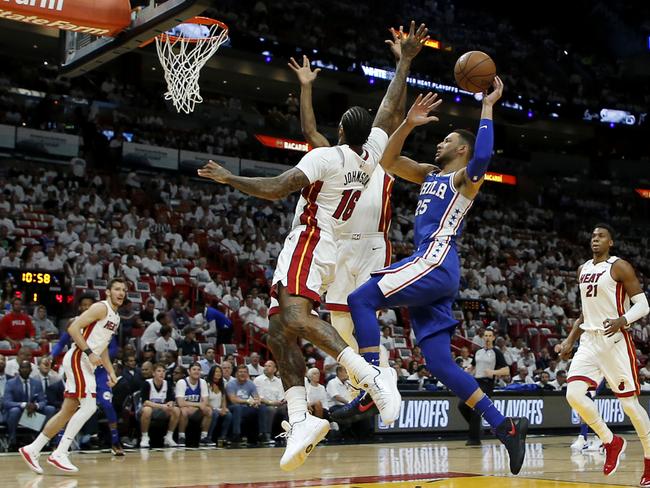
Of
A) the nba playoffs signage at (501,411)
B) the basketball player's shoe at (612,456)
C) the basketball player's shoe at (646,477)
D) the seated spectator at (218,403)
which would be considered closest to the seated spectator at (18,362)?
the seated spectator at (218,403)

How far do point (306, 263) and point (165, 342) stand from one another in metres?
8.94

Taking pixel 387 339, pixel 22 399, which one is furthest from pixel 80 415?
pixel 387 339

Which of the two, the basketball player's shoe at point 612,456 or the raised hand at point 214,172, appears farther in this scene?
the basketball player's shoe at point 612,456

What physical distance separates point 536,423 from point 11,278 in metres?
9.74

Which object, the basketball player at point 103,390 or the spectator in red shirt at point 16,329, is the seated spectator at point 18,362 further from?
the basketball player at point 103,390

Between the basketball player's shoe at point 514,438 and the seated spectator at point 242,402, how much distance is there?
302 inches

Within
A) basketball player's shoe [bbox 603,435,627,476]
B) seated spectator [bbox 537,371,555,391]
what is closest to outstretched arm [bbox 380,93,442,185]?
basketball player's shoe [bbox 603,435,627,476]

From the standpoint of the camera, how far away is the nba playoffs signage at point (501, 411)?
14.3 meters

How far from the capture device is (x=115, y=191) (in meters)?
21.8

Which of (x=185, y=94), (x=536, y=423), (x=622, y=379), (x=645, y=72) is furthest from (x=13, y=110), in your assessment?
(x=645, y=72)

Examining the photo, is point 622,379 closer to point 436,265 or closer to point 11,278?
point 436,265

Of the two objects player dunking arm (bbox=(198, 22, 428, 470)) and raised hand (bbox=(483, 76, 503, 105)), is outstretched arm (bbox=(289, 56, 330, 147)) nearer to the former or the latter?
player dunking arm (bbox=(198, 22, 428, 470))

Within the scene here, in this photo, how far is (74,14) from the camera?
8.94 metres

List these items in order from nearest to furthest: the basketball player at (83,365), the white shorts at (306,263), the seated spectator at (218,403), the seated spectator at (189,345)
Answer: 1. the white shorts at (306,263)
2. the basketball player at (83,365)
3. the seated spectator at (218,403)
4. the seated spectator at (189,345)
